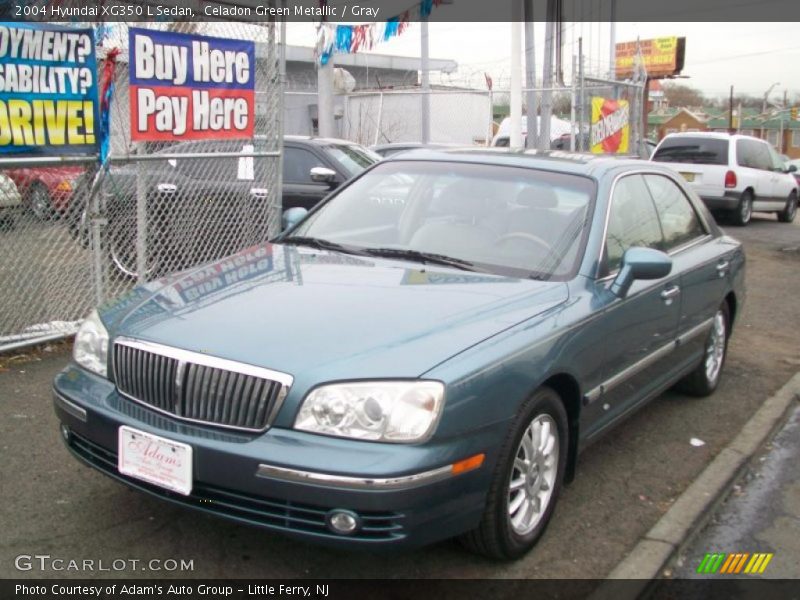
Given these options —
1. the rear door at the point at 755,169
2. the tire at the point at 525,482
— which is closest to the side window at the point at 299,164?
the tire at the point at 525,482

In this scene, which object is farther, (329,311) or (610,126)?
(610,126)

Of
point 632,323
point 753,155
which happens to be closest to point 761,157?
point 753,155

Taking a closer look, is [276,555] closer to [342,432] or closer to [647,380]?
[342,432]

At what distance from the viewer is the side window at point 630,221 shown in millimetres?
4238

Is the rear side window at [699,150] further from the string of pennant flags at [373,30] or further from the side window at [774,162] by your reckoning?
the string of pennant flags at [373,30]

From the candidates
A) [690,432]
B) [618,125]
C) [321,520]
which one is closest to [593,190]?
[690,432]

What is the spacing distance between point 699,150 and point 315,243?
14.4 m

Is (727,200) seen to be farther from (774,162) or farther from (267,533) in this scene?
(267,533)

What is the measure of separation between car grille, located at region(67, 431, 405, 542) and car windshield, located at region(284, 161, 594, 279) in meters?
1.51

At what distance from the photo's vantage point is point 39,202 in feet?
18.8

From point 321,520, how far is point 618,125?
1524 centimetres

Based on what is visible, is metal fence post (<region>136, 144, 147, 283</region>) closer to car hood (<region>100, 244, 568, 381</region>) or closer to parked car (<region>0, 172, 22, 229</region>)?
parked car (<region>0, 172, 22, 229</region>)

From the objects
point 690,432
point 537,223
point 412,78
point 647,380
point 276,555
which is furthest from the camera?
point 412,78

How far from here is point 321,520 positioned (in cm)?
283
